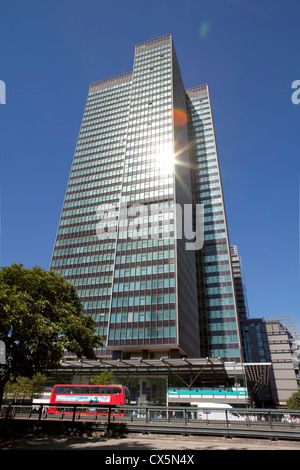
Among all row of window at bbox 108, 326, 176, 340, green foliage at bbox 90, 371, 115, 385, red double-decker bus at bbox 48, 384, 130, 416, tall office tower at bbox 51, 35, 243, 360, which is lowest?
red double-decker bus at bbox 48, 384, 130, 416

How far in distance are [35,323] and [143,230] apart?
54.5m

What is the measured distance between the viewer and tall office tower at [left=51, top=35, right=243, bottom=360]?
62.8m

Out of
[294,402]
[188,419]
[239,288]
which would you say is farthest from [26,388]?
[239,288]

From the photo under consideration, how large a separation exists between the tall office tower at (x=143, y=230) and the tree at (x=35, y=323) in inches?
1583

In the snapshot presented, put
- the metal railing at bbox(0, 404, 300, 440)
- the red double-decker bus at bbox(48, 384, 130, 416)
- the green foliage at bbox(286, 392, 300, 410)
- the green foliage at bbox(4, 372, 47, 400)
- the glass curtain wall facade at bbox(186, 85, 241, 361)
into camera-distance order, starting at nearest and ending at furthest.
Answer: the metal railing at bbox(0, 404, 300, 440), the red double-decker bus at bbox(48, 384, 130, 416), the green foliage at bbox(4, 372, 47, 400), the green foliage at bbox(286, 392, 300, 410), the glass curtain wall facade at bbox(186, 85, 241, 361)

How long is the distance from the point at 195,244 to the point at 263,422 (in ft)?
270

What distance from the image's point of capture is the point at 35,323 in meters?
18.0

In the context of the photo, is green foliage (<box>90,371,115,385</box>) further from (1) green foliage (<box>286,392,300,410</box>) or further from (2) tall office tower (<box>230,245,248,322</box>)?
(2) tall office tower (<box>230,245,248,322</box>)

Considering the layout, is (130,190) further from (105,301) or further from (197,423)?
(197,423)

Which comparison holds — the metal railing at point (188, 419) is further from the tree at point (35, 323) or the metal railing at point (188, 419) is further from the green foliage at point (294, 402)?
the green foliage at point (294, 402)

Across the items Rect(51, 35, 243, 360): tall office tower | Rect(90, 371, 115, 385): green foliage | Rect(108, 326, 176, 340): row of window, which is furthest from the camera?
Rect(51, 35, 243, 360): tall office tower

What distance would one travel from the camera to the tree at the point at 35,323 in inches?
698

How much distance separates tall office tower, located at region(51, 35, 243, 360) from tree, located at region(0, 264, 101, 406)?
40215mm

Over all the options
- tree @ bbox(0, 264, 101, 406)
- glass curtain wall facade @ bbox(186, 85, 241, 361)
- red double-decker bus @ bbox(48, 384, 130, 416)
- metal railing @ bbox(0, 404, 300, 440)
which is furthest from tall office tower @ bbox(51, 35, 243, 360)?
metal railing @ bbox(0, 404, 300, 440)
